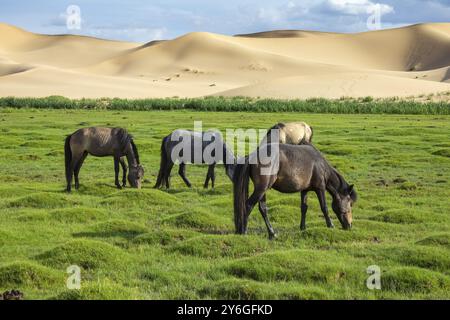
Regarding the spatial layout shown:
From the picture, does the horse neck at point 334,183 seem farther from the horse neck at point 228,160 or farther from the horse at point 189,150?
the horse at point 189,150

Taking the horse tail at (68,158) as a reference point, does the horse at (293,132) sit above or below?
above

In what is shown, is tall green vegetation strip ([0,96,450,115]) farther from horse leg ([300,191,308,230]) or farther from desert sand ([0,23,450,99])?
horse leg ([300,191,308,230])

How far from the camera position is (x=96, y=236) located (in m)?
13.8

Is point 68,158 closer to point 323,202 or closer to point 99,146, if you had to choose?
point 99,146

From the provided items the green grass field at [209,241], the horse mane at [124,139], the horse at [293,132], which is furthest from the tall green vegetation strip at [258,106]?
the horse mane at [124,139]

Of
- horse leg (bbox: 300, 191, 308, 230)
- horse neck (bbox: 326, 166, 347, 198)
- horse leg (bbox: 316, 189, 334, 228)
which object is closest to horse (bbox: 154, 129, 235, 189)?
horse leg (bbox: 300, 191, 308, 230)

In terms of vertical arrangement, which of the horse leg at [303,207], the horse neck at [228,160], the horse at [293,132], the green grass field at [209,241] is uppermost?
the horse at [293,132]

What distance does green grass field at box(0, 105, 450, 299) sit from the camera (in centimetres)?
1032

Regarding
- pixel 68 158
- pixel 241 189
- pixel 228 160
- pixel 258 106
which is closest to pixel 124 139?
pixel 68 158

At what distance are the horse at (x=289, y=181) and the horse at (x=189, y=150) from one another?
241 inches

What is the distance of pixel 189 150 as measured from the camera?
68.6ft

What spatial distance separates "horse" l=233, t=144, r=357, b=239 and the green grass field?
1.81ft

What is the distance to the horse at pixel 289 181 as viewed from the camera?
13.2 metres
